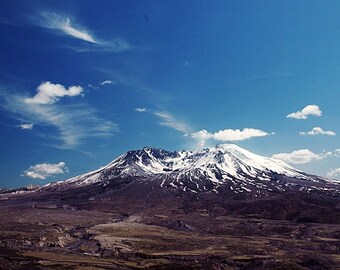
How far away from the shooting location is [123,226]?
5758 inches

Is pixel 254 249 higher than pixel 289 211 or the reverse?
the reverse

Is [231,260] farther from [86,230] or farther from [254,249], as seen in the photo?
[86,230]

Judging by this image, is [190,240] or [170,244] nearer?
[170,244]

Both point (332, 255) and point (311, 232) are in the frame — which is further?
point (311, 232)

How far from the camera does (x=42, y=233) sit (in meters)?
123

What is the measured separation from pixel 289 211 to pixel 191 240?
80.4 metres

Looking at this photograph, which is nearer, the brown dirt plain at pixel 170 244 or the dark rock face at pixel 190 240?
the brown dirt plain at pixel 170 244

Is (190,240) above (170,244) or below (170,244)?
above

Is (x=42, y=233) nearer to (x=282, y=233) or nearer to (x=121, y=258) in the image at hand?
(x=121, y=258)

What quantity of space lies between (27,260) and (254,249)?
54048 mm

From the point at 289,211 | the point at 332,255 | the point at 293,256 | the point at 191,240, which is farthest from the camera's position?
the point at 289,211

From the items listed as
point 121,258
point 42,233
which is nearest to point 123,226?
point 42,233

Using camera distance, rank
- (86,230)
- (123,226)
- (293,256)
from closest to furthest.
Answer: (293,256)
(86,230)
(123,226)

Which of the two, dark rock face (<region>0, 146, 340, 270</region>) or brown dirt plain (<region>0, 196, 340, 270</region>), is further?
dark rock face (<region>0, 146, 340, 270</region>)
